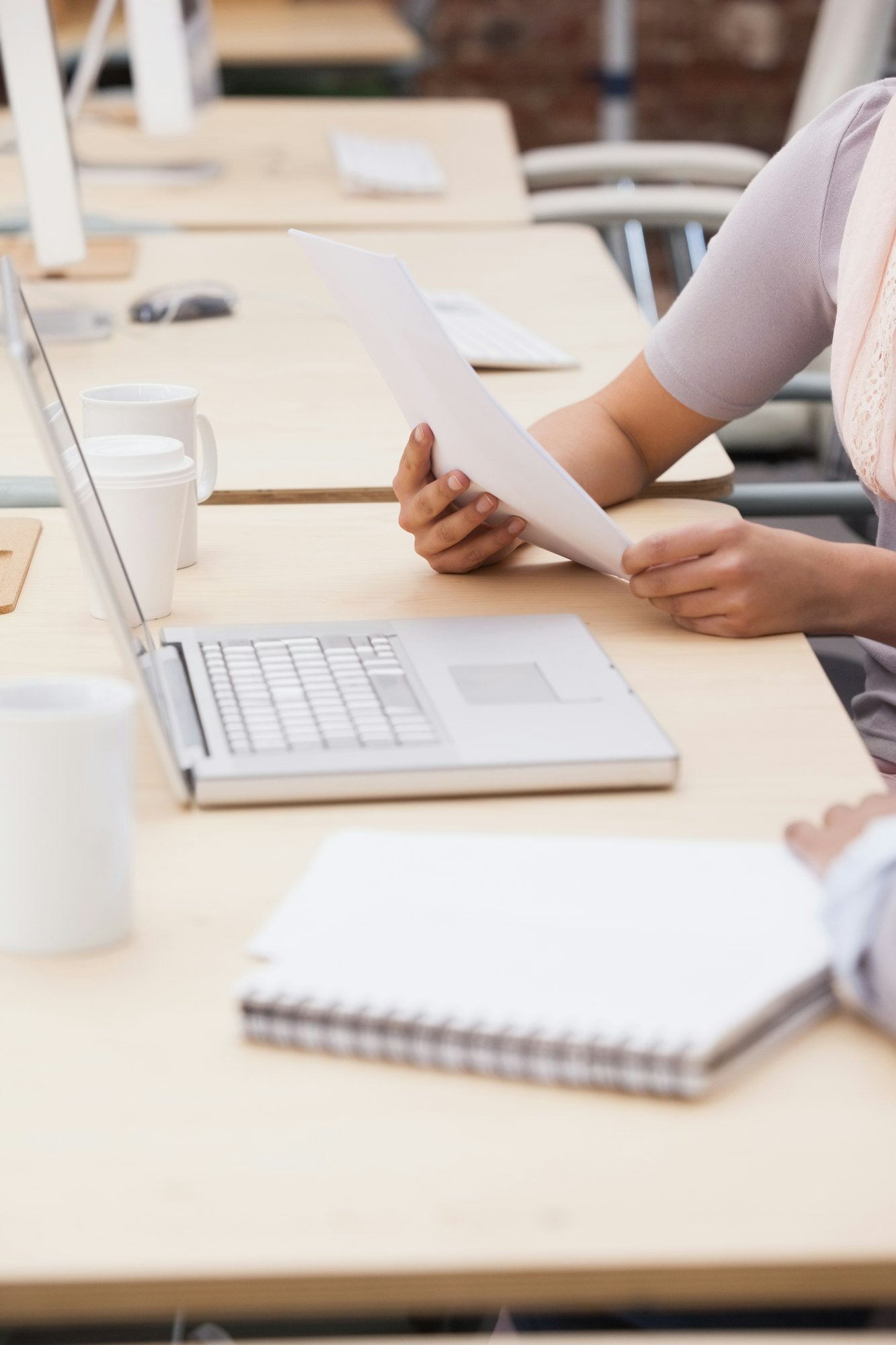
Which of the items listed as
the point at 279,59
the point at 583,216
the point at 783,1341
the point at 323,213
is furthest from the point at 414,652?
the point at 279,59

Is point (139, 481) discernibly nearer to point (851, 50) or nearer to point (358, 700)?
point (358, 700)

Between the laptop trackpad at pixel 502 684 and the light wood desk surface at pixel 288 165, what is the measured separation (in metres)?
1.51

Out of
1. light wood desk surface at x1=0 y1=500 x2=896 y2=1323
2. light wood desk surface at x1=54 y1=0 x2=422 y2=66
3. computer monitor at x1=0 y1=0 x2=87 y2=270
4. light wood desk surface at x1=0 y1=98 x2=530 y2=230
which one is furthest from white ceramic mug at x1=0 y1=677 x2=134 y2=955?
light wood desk surface at x1=54 y1=0 x2=422 y2=66

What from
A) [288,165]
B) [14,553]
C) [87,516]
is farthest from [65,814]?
[288,165]

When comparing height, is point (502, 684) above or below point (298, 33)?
above

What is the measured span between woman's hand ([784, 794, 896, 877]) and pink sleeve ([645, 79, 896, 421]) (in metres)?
0.57

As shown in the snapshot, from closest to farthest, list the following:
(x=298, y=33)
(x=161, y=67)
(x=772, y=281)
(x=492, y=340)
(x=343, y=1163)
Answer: (x=343, y=1163), (x=772, y=281), (x=492, y=340), (x=161, y=67), (x=298, y=33)

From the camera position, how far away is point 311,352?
5.41 feet

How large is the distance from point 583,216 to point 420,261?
0.61 meters

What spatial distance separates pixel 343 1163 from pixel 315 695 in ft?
1.19

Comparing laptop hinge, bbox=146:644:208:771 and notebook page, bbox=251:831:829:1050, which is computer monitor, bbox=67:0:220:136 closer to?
laptop hinge, bbox=146:644:208:771

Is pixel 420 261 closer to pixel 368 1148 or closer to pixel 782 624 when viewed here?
pixel 782 624

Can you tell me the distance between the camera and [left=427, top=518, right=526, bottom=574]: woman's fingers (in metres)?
1.06

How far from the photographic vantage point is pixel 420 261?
205 cm
